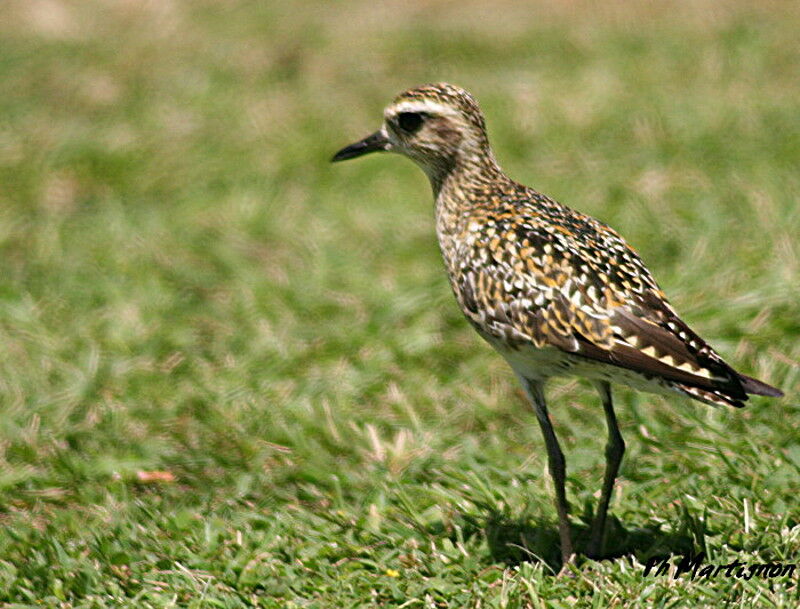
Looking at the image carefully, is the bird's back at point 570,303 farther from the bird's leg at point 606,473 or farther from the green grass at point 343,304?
the green grass at point 343,304

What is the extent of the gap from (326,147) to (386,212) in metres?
1.16

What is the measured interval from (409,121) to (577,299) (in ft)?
4.30

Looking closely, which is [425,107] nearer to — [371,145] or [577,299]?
[371,145]

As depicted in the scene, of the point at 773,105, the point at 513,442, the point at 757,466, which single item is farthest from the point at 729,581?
the point at 773,105

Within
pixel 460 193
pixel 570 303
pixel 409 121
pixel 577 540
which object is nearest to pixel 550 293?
pixel 570 303

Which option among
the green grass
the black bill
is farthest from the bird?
the green grass

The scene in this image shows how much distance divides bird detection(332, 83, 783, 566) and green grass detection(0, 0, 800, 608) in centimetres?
60

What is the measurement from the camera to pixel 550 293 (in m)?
4.43

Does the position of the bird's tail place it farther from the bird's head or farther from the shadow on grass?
the bird's head

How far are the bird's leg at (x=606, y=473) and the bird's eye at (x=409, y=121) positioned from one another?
4.45ft

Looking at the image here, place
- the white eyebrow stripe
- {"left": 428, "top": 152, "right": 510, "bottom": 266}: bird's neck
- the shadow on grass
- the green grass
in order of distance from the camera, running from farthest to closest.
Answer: the white eyebrow stripe → {"left": 428, "top": 152, "right": 510, "bottom": 266}: bird's neck → the green grass → the shadow on grass

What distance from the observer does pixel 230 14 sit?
37.7 ft

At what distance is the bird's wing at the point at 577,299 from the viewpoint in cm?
420

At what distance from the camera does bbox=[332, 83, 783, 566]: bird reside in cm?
421
